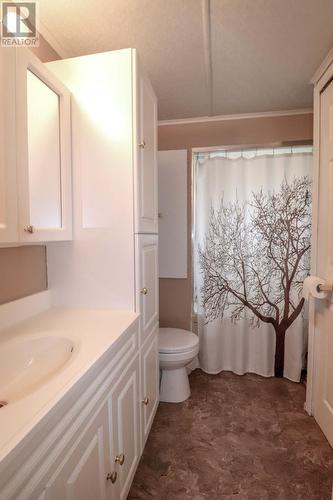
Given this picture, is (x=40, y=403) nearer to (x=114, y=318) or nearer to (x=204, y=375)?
(x=114, y=318)

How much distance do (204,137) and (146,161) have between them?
108 centimetres

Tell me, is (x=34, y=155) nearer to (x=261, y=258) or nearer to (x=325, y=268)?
(x=325, y=268)

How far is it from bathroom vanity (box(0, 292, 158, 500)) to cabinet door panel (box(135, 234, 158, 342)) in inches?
4.1

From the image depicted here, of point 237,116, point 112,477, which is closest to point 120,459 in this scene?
point 112,477

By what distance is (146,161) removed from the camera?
4.84 ft

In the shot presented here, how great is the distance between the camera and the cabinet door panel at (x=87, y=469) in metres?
0.67

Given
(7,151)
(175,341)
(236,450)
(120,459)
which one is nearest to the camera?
(7,151)

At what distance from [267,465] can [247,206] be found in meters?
1.75

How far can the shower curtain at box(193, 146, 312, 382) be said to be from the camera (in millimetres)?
2164

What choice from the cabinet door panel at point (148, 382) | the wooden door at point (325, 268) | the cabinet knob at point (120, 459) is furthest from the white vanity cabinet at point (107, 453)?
the wooden door at point (325, 268)

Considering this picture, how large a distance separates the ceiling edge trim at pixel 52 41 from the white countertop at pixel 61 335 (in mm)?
1477

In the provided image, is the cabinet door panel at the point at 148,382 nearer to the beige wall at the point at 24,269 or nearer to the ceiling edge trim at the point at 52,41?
the beige wall at the point at 24,269

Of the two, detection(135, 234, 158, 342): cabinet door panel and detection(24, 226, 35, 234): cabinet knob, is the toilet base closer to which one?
detection(135, 234, 158, 342): cabinet door panel

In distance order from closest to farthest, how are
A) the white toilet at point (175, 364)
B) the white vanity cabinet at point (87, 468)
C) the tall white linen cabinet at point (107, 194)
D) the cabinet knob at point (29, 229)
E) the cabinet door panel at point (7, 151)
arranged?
1. the white vanity cabinet at point (87, 468)
2. the cabinet door panel at point (7, 151)
3. the cabinet knob at point (29, 229)
4. the tall white linen cabinet at point (107, 194)
5. the white toilet at point (175, 364)
